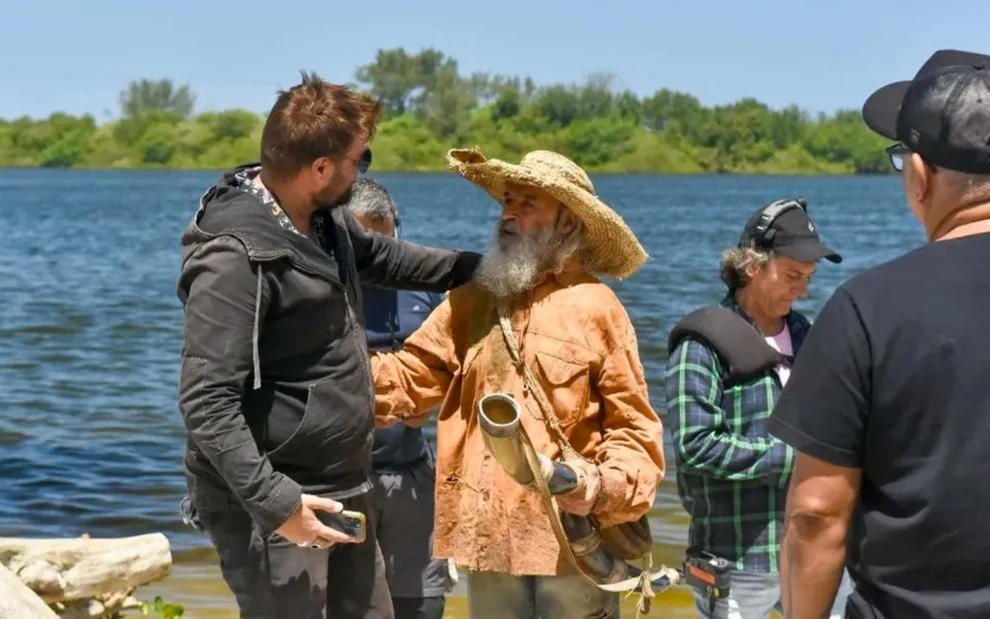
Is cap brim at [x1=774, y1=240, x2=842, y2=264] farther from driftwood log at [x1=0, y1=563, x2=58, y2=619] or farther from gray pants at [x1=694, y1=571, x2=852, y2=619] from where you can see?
driftwood log at [x1=0, y1=563, x2=58, y2=619]

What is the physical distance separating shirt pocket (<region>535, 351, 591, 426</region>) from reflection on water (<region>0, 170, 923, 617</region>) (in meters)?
3.59

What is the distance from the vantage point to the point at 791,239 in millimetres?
4168

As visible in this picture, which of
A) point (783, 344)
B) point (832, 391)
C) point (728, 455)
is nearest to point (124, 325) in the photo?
point (783, 344)

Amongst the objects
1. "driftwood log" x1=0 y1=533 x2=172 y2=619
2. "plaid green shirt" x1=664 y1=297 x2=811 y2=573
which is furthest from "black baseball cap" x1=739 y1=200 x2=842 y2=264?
"driftwood log" x1=0 y1=533 x2=172 y2=619

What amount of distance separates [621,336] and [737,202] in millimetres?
64371

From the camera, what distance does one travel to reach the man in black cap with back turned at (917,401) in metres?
2.42

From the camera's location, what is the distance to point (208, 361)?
3318mm

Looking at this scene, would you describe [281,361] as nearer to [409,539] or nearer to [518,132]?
[409,539]

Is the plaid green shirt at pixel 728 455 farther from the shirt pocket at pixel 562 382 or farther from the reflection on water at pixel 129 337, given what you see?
the reflection on water at pixel 129 337

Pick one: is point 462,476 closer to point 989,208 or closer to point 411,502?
point 411,502

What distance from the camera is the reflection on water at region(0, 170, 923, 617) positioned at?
9539 mm

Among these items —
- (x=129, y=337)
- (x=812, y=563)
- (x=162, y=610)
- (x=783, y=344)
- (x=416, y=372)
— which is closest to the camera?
(x=812, y=563)

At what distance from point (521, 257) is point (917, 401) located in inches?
56.4

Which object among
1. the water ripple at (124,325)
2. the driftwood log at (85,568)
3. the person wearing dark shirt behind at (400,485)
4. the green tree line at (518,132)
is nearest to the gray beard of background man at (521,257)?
the person wearing dark shirt behind at (400,485)
